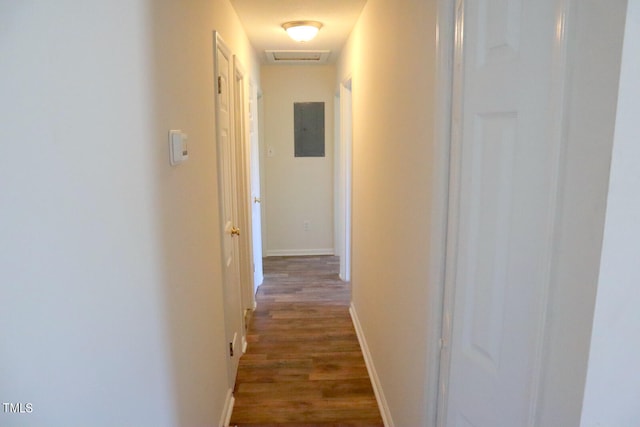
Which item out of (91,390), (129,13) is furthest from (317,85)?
(91,390)

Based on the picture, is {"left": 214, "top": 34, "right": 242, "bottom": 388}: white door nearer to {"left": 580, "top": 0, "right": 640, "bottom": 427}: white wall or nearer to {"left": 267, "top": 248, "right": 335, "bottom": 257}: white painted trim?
{"left": 580, "top": 0, "right": 640, "bottom": 427}: white wall

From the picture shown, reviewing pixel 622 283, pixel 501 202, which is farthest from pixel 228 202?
pixel 622 283

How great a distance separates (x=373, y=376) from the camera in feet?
8.52

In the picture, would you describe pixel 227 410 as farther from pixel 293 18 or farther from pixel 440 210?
pixel 293 18

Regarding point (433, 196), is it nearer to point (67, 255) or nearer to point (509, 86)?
point (509, 86)

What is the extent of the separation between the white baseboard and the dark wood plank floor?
0.13 ft

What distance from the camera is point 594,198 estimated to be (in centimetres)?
65

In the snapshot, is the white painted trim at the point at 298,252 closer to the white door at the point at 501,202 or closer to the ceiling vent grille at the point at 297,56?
the ceiling vent grille at the point at 297,56

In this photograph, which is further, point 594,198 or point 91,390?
point 91,390

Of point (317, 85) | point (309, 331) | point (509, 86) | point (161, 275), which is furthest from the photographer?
point (317, 85)

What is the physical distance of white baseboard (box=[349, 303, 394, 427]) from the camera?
220 cm

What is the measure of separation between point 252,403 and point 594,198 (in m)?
2.27

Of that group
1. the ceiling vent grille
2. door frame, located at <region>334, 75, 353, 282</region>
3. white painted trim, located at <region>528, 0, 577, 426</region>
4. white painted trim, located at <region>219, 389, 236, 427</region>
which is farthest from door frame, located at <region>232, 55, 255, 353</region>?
white painted trim, located at <region>528, 0, 577, 426</region>

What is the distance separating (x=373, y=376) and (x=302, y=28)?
2.53 meters
